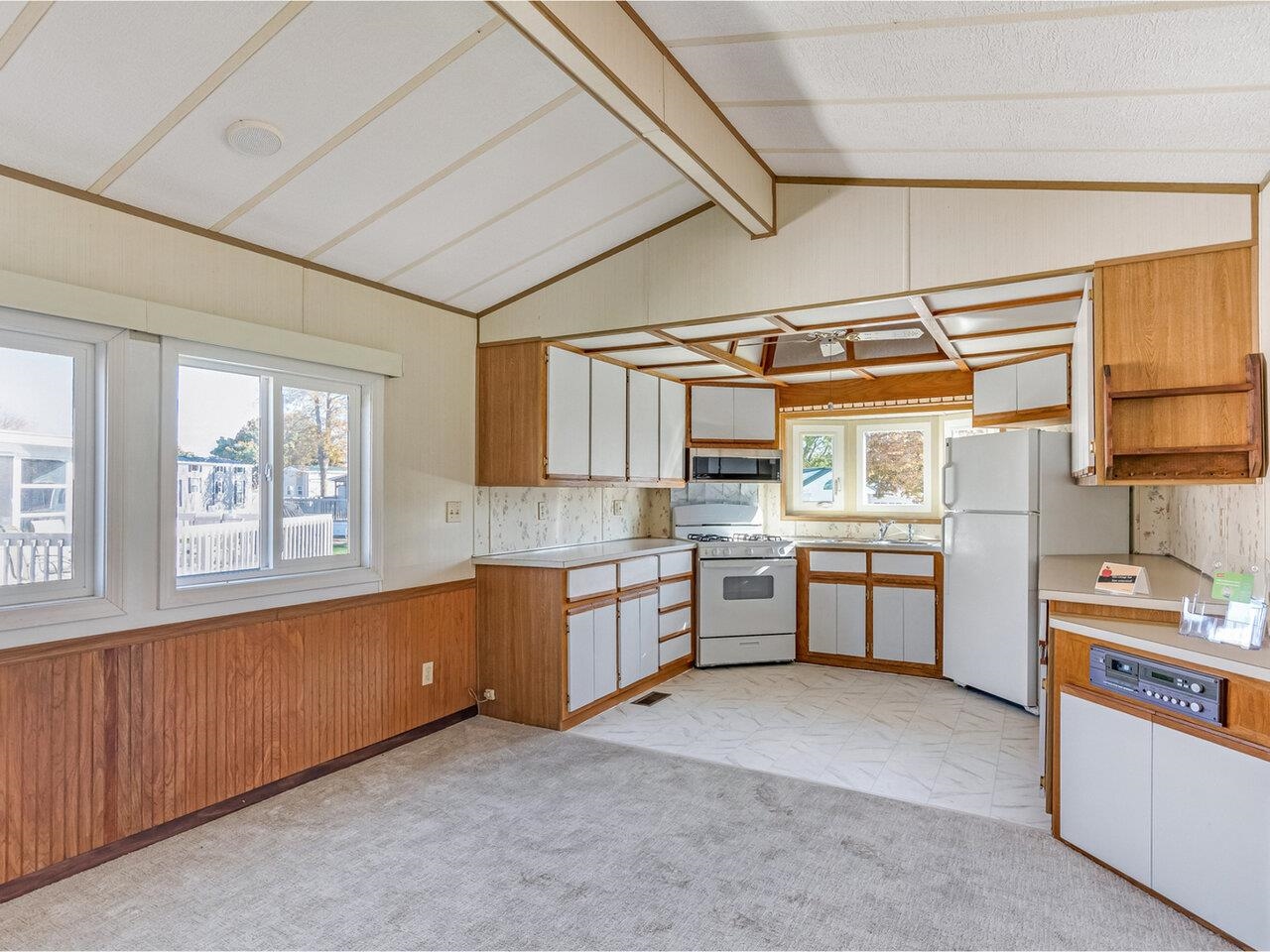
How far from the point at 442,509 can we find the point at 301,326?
47.8 inches

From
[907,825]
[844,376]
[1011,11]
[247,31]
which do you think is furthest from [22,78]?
[844,376]

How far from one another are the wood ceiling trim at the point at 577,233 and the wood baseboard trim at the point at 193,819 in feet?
7.65

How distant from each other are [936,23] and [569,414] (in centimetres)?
279

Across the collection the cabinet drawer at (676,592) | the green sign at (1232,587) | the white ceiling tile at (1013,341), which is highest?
the white ceiling tile at (1013,341)

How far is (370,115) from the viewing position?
240 centimetres

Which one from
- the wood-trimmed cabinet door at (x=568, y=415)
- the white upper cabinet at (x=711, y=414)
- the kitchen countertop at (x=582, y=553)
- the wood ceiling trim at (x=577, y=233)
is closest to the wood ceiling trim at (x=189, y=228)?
the wood ceiling trim at (x=577, y=233)

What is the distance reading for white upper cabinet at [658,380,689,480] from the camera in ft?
17.6

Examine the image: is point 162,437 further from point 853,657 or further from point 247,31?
A: point 853,657

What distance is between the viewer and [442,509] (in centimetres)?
399

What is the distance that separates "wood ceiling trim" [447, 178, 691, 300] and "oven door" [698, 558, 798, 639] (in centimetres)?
246

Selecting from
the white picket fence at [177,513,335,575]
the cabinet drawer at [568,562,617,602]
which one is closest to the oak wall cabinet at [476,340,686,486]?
the cabinet drawer at [568,562,617,602]

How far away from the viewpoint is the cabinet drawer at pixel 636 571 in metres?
4.41

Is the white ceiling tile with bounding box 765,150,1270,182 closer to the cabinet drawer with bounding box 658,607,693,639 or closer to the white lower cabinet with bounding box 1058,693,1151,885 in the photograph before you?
the white lower cabinet with bounding box 1058,693,1151,885

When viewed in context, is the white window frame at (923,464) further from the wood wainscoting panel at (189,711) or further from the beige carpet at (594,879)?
the wood wainscoting panel at (189,711)
